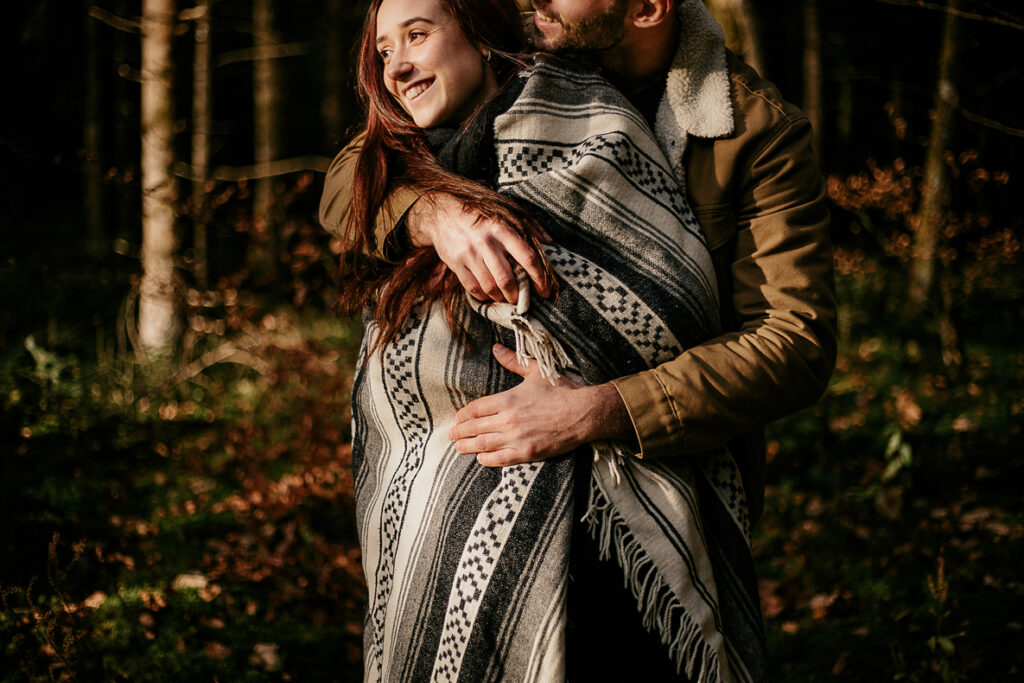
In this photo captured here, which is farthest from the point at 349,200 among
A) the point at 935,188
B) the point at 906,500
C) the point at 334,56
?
the point at 334,56

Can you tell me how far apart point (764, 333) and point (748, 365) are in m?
0.09

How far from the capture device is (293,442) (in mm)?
4840

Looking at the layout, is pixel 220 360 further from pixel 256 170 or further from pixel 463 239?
pixel 463 239

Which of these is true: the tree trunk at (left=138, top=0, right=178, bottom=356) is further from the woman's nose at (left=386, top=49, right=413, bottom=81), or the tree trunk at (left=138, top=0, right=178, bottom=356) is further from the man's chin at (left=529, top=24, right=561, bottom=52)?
the man's chin at (left=529, top=24, right=561, bottom=52)

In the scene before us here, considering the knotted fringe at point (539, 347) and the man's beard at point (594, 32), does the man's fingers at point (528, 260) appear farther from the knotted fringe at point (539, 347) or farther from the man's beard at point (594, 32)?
the man's beard at point (594, 32)

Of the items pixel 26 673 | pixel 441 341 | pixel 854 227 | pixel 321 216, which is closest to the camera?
pixel 441 341

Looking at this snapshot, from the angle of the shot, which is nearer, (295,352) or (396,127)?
(396,127)

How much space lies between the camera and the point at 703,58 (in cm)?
177

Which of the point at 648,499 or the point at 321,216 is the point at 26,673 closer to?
the point at 321,216


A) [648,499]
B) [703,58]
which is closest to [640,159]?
[703,58]

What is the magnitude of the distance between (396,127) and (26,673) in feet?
7.15

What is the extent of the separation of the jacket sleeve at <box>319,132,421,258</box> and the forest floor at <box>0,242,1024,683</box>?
4.78 ft

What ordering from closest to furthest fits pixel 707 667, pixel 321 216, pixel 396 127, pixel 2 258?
pixel 707 667 < pixel 396 127 < pixel 321 216 < pixel 2 258

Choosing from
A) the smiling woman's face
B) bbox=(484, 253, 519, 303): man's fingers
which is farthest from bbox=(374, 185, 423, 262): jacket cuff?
bbox=(484, 253, 519, 303): man's fingers
